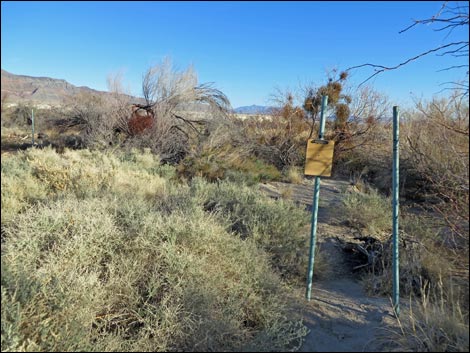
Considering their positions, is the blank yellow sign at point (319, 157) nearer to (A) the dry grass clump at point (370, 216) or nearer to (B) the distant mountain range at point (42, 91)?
(B) the distant mountain range at point (42, 91)

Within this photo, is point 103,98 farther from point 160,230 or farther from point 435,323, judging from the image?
point 435,323

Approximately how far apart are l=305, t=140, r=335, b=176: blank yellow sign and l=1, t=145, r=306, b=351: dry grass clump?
1.27 m

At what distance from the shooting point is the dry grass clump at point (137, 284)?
2.76 metres

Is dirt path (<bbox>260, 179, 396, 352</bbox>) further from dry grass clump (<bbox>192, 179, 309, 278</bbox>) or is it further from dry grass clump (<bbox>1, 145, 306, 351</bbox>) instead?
dry grass clump (<bbox>192, 179, 309, 278</bbox>)

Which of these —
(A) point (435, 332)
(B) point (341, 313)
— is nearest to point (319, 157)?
(B) point (341, 313)

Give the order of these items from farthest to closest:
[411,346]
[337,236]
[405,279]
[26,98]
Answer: [337,236]
[405,279]
[411,346]
[26,98]

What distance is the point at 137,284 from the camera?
3.44m

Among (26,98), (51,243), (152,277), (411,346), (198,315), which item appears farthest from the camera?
(51,243)

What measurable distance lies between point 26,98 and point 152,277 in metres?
1.87

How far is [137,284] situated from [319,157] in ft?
7.31

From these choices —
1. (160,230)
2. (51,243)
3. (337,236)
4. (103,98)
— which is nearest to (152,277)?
(160,230)

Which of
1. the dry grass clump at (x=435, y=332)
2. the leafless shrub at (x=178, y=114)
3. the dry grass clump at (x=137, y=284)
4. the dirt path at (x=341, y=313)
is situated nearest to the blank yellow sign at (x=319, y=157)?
the dry grass clump at (x=137, y=284)

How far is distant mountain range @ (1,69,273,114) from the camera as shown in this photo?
6.82ft

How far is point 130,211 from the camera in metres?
4.69
